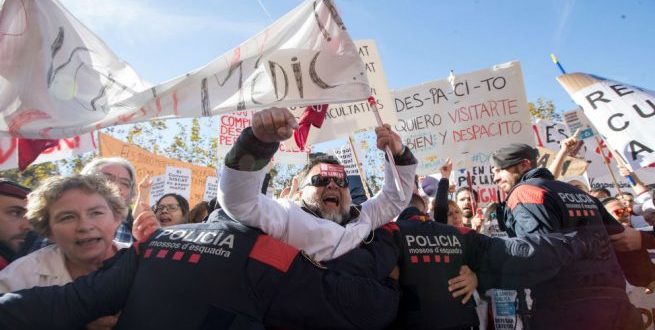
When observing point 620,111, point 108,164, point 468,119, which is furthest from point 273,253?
point 468,119

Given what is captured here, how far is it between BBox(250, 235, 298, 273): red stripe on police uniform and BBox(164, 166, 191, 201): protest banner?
222 inches

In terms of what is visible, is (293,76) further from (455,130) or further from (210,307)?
(455,130)

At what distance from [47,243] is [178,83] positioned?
3.31 feet

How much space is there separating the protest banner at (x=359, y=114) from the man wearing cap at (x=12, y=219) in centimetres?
246

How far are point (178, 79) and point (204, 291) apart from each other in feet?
4.30

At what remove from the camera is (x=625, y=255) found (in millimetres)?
3441

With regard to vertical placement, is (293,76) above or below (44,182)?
above

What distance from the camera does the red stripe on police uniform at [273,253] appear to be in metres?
1.76

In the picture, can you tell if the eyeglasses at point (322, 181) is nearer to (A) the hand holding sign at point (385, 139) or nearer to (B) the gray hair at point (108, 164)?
(A) the hand holding sign at point (385, 139)

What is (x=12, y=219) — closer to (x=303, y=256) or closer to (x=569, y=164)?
(x=303, y=256)

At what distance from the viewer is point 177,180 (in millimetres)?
7188

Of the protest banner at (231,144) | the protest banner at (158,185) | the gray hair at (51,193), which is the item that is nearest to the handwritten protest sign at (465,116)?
the protest banner at (231,144)

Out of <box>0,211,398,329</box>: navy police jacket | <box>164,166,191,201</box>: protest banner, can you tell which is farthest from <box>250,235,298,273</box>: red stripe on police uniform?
<box>164,166,191,201</box>: protest banner

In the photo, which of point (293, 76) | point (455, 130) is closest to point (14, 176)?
point (455, 130)
